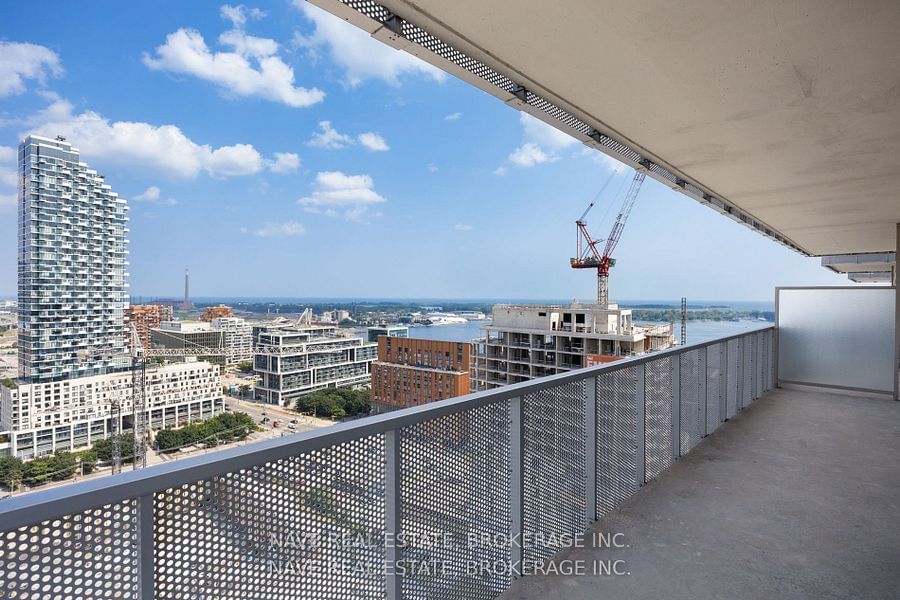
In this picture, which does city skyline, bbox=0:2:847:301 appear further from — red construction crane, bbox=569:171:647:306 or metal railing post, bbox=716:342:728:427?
metal railing post, bbox=716:342:728:427

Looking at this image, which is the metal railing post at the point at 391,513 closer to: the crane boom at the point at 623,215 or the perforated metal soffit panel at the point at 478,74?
the perforated metal soffit panel at the point at 478,74

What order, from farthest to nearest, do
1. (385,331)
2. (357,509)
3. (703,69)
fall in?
(385,331)
(703,69)
(357,509)

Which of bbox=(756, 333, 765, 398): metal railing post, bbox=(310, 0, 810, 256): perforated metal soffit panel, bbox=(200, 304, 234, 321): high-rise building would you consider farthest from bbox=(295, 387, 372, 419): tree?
bbox=(200, 304, 234, 321): high-rise building

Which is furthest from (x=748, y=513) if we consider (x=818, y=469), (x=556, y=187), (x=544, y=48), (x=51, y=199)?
(x=556, y=187)

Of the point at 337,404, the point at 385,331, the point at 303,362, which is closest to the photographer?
the point at 337,404

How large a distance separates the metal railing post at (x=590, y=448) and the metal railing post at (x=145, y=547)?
7.20 feet

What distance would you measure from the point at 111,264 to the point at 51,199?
13.0ft

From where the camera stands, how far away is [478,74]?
249 centimetres

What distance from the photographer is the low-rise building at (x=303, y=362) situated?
73.0 feet

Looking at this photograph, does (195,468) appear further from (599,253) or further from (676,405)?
(599,253)

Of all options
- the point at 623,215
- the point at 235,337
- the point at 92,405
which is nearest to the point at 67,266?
the point at 92,405

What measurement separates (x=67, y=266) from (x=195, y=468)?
23966mm

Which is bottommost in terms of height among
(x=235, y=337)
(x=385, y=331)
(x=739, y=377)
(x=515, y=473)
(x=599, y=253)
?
(x=235, y=337)

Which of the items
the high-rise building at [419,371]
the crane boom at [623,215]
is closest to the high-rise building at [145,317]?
the high-rise building at [419,371]
